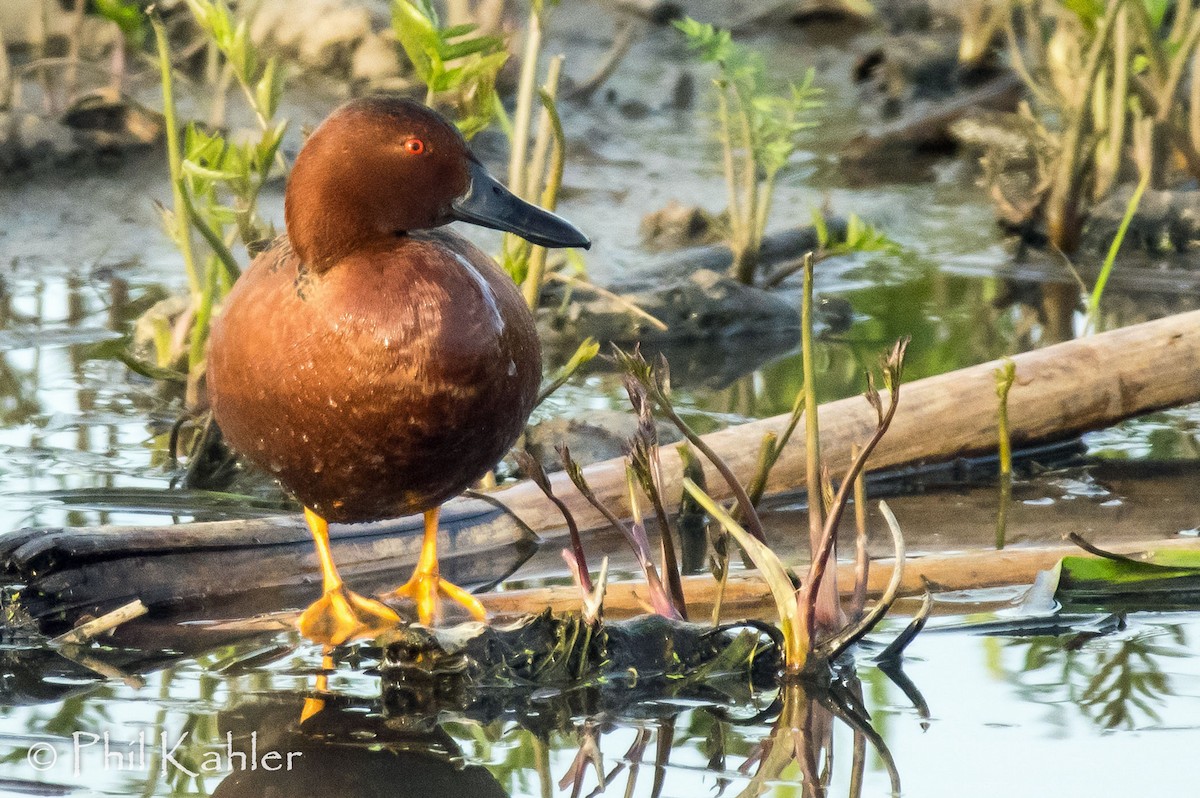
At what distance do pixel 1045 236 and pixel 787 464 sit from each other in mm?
3205

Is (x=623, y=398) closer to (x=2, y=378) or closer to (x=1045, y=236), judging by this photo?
(x=2, y=378)

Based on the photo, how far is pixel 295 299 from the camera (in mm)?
2898

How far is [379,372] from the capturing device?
2.81m

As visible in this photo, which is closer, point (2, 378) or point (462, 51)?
point (462, 51)

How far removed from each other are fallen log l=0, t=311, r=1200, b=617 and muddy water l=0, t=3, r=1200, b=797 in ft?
0.43

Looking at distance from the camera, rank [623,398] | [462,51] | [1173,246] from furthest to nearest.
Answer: [1173,246], [623,398], [462,51]

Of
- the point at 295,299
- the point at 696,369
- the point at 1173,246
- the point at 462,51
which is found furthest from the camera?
the point at 1173,246

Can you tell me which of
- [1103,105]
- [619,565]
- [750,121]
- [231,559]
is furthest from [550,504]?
[1103,105]

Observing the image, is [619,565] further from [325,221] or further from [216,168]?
[216,168]

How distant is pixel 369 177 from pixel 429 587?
0.90 metres

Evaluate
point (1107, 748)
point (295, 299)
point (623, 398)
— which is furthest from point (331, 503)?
point (623, 398)

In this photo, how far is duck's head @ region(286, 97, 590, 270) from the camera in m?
2.88

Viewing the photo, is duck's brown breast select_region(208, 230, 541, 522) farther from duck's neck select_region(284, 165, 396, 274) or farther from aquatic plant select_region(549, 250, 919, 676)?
aquatic plant select_region(549, 250, 919, 676)

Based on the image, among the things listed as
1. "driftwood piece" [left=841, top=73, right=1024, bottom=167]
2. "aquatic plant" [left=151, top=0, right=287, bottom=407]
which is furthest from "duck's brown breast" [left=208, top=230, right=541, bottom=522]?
"driftwood piece" [left=841, top=73, right=1024, bottom=167]
